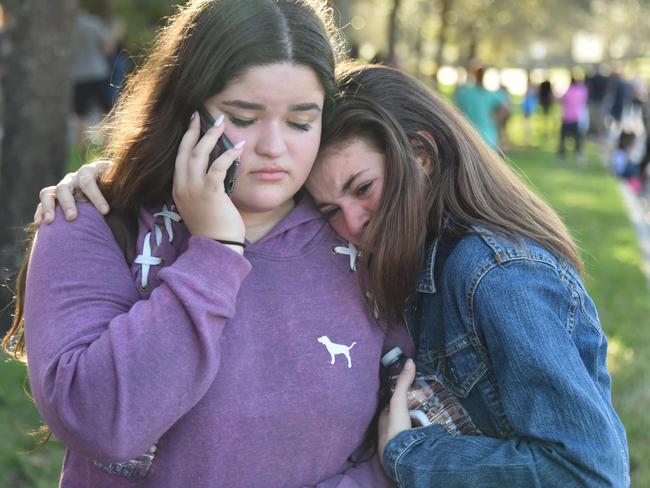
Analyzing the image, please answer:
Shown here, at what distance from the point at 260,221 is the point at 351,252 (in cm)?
25

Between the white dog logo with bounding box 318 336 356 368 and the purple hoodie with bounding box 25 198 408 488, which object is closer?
the purple hoodie with bounding box 25 198 408 488

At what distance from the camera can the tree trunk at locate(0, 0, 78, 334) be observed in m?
5.53

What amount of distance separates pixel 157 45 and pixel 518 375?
1212mm

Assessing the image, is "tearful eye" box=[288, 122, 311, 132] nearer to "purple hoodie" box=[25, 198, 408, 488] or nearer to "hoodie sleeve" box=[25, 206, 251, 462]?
"purple hoodie" box=[25, 198, 408, 488]

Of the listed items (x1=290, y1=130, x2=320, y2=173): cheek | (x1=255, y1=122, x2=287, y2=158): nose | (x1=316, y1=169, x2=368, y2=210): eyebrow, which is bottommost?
(x1=316, y1=169, x2=368, y2=210): eyebrow

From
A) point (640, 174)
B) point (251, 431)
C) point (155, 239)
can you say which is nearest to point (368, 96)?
point (155, 239)

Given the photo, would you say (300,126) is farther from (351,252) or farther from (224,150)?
(351,252)

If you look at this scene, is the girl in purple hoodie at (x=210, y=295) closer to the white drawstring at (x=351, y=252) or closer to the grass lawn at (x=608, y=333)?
the white drawstring at (x=351, y=252)

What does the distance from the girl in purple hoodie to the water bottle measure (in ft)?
0.35

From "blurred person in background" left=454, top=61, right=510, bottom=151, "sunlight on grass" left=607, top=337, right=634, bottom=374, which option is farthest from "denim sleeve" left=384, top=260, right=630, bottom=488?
"blurred person in background" left=454, top=61, right=510, bottom=151

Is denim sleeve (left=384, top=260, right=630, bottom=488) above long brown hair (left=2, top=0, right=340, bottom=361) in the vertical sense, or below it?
below

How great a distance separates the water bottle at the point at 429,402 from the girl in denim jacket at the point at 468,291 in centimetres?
2

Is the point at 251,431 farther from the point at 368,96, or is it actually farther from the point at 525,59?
the point at 525,59

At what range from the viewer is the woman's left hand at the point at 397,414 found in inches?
88.3
